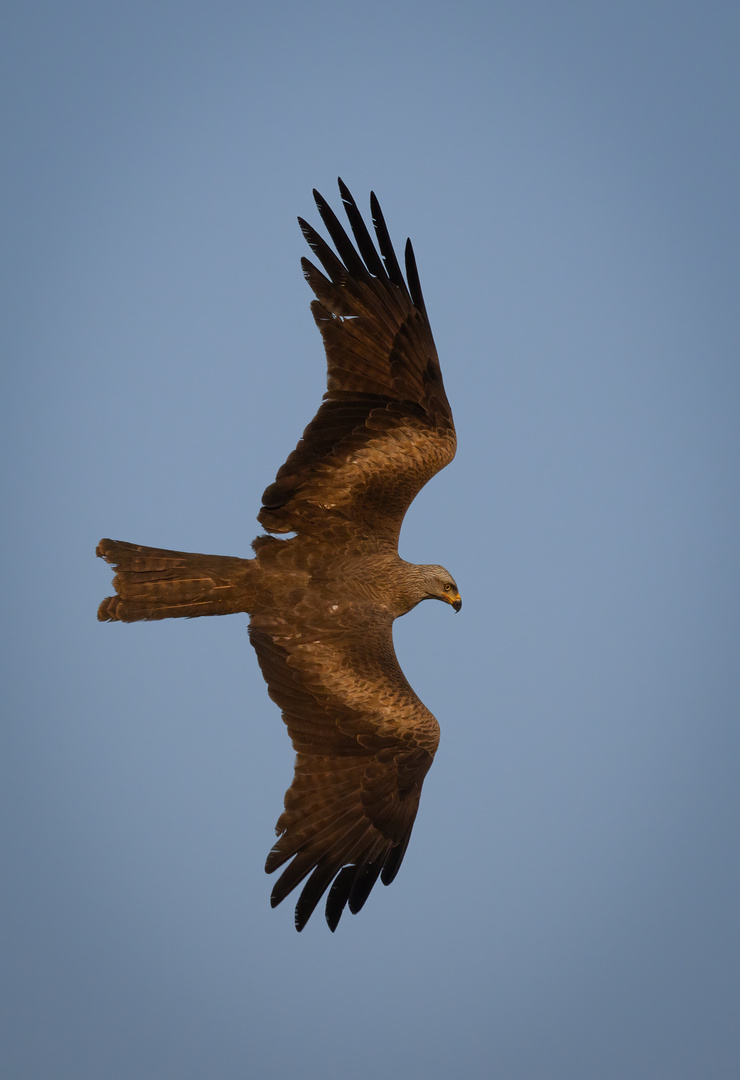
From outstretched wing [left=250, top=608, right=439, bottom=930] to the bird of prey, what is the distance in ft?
0.04

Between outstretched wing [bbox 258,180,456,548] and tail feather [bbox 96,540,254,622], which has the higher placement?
outstretched wing [bbox 258,180,456,548]

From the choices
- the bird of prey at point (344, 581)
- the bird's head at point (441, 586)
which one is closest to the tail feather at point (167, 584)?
the bird of prey at point (344, 581)

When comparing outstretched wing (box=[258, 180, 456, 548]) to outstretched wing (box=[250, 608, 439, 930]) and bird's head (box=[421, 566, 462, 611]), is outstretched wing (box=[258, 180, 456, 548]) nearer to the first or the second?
bird's head (box=[421, 566, 462, 611])

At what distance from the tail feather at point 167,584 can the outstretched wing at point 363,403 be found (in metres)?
0.60

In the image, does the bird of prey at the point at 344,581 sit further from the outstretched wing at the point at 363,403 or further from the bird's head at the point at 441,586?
the bird's head at the point at 441,586

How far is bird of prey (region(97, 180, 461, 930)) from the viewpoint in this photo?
1066cm

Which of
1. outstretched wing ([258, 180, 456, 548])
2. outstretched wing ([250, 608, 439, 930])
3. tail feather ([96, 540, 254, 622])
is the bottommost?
outstretched wing ([250, 608, 439, 930])

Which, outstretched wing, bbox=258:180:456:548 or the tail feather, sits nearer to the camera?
the tail feather

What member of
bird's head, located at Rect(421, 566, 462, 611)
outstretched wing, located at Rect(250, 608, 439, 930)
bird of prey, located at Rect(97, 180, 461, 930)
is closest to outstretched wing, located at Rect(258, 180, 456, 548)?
Answer: bird of prey, located at Rect(97, 180, 461, 930)

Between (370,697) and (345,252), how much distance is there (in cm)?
387

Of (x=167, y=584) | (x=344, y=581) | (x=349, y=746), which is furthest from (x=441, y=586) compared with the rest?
(x=167, y=584)

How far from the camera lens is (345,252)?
444 inches

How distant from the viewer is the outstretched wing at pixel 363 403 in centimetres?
1110

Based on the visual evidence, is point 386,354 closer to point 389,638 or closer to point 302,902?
point 389,638
